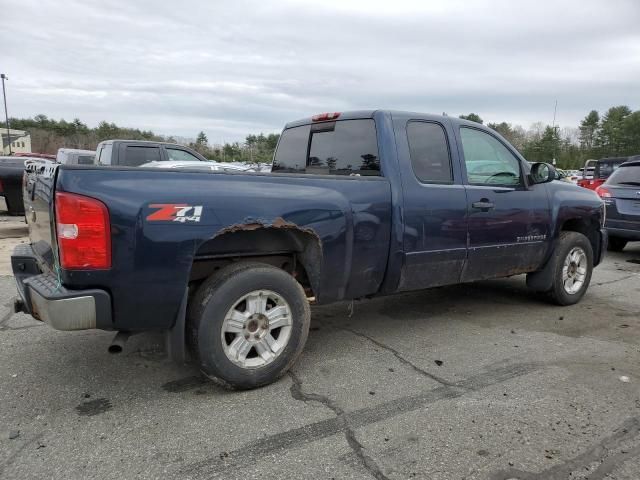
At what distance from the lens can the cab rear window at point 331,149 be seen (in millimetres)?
4207

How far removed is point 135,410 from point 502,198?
3.64 meters

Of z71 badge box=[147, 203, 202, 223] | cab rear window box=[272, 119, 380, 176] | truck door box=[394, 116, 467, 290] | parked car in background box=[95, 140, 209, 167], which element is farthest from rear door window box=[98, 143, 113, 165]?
z71 badge box=[147, 203, 202, 223]

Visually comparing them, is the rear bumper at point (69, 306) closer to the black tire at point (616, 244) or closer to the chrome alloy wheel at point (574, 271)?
the chrome alloy wheel at point (574, 271)

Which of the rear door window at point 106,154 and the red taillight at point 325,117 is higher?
the red taillight at point 325,117

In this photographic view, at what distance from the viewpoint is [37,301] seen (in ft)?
9.61

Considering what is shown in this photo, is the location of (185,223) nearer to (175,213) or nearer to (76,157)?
(175,213)

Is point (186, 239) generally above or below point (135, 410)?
above

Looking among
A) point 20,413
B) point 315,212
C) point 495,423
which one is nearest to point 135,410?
point 20,413

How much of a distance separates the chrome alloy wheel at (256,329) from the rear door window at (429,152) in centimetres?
169

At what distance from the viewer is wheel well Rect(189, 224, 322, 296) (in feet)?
10.7

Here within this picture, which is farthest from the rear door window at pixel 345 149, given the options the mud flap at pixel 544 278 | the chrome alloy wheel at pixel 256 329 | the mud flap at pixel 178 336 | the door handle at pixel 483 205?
the mud flap at pixel 544 278

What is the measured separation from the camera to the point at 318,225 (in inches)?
138

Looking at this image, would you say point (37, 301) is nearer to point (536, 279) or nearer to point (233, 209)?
point (233, 209)

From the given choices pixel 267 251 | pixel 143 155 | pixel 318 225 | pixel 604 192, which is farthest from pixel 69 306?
pixel 604 192
